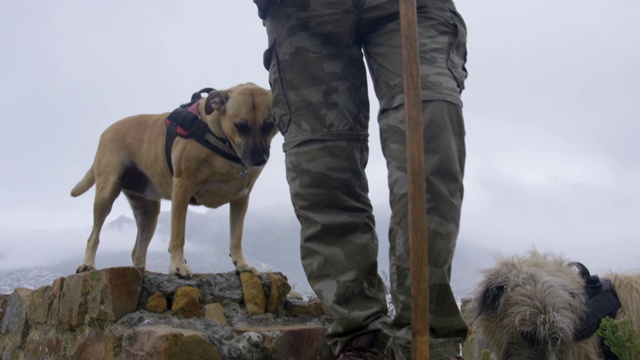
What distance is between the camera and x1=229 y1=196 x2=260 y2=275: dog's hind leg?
454cm

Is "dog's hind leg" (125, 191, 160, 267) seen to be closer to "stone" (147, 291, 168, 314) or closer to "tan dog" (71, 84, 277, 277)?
"tan dog" (71, 84, 277, 277)

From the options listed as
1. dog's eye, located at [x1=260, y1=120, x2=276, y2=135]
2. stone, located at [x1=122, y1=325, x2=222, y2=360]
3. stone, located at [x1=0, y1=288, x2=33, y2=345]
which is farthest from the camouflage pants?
stone, located at [x1=0, y1=288, x2=33, y2=345]

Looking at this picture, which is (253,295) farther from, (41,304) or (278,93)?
(41,304)

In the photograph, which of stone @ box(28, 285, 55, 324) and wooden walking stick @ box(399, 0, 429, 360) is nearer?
wooden walking stick @ box(399, 0, 429, 360)

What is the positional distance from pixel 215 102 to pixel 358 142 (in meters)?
2.09

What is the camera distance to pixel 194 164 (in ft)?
14.7

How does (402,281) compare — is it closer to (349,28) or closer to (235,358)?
(349,28)

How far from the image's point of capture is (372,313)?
2533 mm

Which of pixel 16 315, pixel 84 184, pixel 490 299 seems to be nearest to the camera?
pixel 490 299

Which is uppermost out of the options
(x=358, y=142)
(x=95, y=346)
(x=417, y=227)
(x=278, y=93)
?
(x=278, y=93)

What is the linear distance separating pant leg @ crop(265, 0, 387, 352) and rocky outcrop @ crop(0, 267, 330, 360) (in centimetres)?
98

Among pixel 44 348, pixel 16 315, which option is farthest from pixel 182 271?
pixel 16 315

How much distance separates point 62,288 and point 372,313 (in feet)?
9.23

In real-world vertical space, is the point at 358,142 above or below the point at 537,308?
above
